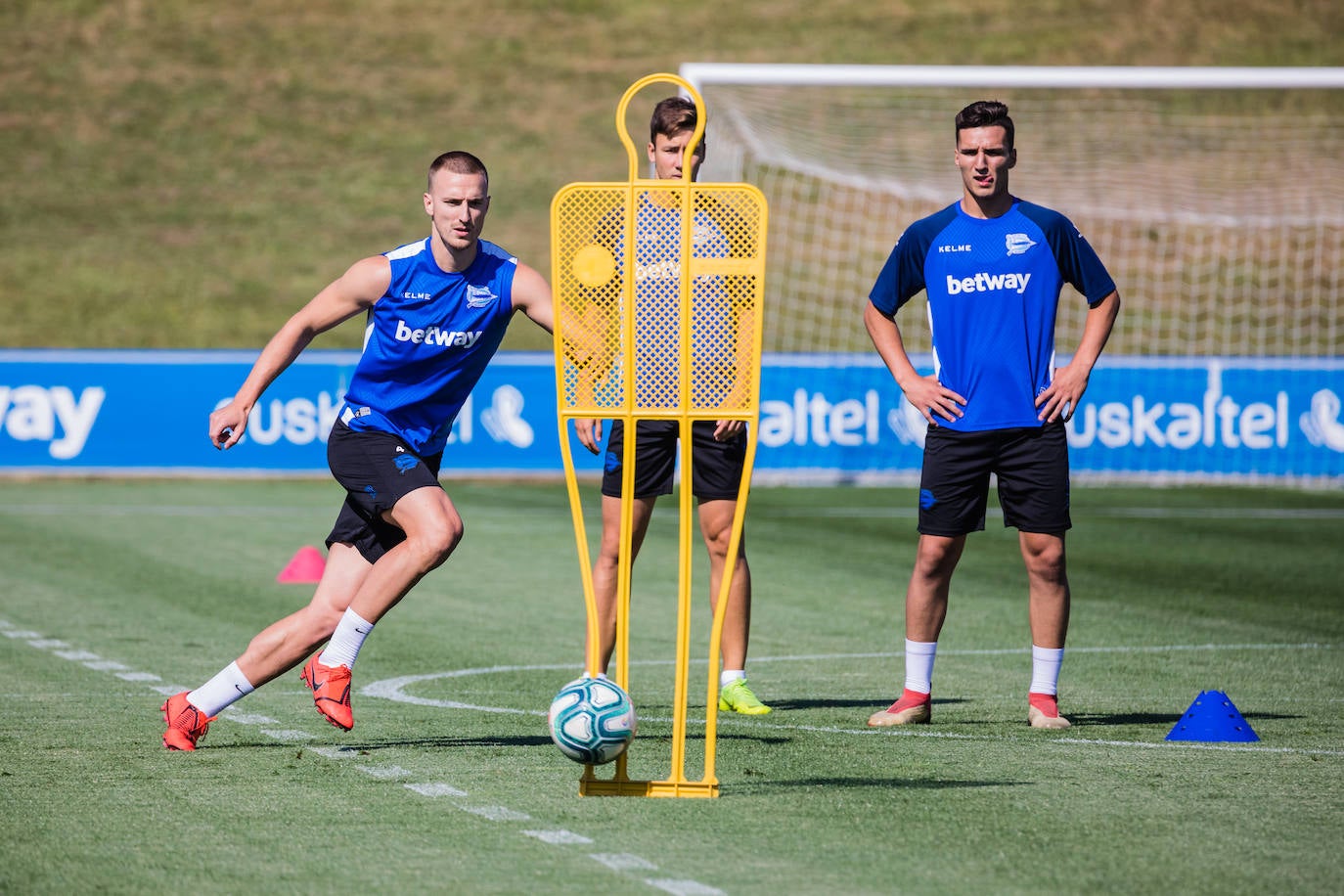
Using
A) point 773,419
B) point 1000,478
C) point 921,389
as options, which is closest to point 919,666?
point 1000,478

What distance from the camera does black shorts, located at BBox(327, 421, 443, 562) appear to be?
6586 mm

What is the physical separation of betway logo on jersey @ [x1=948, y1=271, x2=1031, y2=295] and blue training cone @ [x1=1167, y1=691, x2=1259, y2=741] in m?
1.62

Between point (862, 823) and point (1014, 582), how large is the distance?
773 centimetres

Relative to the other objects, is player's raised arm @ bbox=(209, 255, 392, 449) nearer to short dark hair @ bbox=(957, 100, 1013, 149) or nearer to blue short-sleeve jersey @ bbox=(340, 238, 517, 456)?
blue short-sleeve jersey @ bbox=(340, 238, 517, 456)

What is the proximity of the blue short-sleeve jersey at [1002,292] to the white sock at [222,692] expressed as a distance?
2665 millimetres

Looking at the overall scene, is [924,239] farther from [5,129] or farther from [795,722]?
[5,129]

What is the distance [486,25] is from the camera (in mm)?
44312

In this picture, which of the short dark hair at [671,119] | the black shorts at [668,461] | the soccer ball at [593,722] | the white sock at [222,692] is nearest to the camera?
the soccer ball at [593,722]

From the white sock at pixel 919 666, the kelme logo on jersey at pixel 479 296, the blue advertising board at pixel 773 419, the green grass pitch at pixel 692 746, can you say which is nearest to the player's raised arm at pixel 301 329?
the kelme logo on jersey at pixel 479 296

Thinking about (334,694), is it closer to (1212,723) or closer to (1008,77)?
(1212,723)

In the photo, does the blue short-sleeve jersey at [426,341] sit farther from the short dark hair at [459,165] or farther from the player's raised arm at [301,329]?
the short dark hair at [459,165]

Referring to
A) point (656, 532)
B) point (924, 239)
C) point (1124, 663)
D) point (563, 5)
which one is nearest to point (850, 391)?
point (656, 532)

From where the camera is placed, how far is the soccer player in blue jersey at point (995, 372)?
7215mm

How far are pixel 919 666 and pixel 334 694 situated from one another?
7.31 ft
